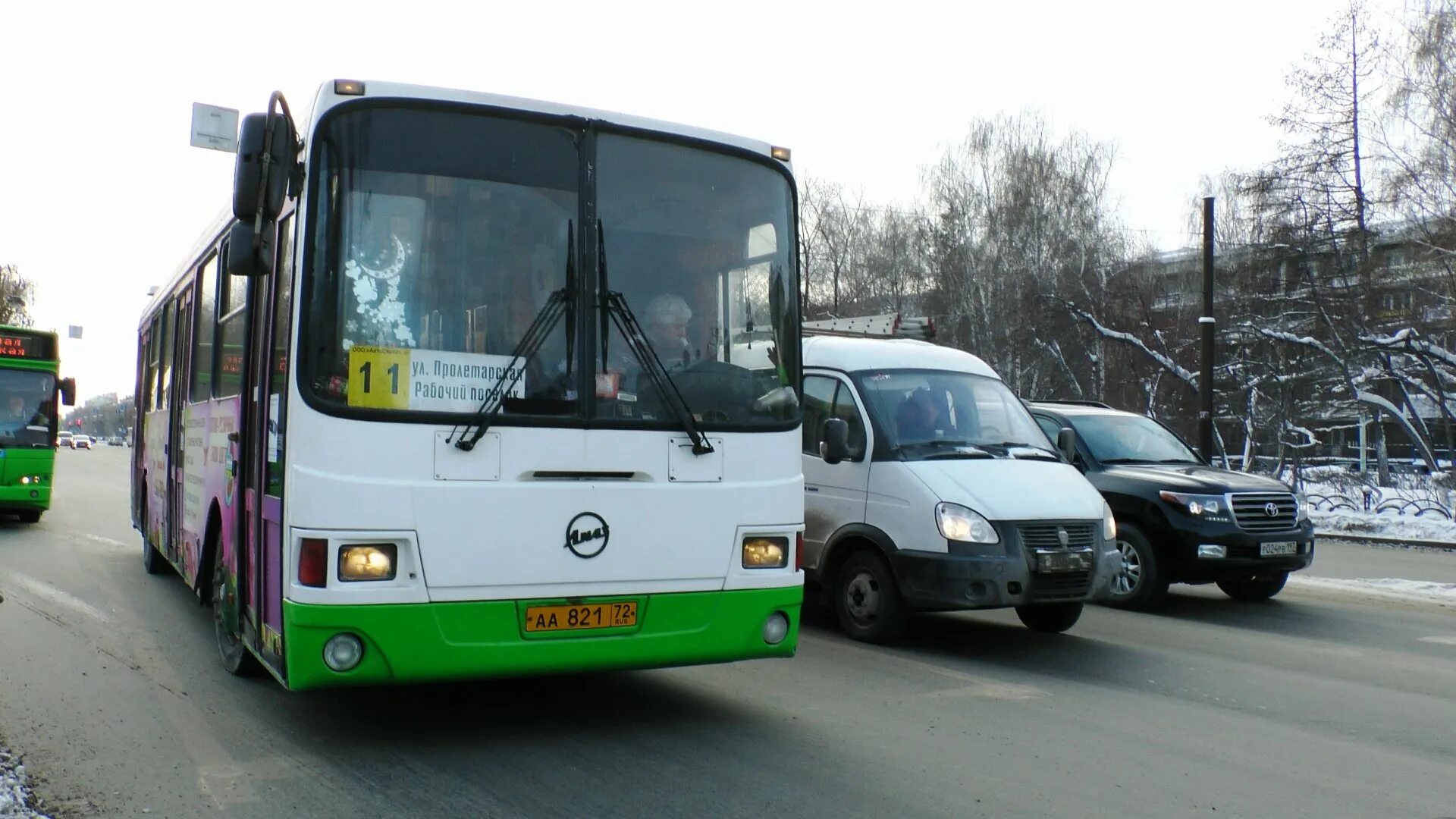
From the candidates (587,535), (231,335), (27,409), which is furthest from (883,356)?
(27,409)

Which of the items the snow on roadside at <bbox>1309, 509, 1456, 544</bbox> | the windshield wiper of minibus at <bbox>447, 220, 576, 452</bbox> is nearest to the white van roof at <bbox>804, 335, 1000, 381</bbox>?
the windshield wiper of minibus at <bbox>447, 220, 576, 452</bbox>

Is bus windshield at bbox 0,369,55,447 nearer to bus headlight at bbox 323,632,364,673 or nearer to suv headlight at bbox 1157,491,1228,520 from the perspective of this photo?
bus headlight at bbox 323,632,364,673

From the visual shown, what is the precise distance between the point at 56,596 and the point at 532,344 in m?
7.28

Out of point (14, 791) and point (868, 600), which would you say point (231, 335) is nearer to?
point (14, 791)

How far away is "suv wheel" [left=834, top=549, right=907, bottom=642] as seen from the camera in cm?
888

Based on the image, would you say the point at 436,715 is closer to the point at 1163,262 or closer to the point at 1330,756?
the point at 1330,756

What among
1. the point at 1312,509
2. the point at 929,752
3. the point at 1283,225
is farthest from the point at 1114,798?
the point at 1283,225

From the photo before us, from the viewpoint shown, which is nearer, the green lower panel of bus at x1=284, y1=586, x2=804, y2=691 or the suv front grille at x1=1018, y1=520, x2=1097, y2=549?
the green lower panel of bus at x1=284, y1=586, x2=804, y2=691

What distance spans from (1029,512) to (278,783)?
5.19m

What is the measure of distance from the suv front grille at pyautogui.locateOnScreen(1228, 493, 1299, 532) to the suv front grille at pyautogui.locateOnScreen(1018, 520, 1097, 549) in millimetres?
3133

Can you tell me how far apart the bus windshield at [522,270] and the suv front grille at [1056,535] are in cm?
283

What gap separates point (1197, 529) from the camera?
36.4 ft

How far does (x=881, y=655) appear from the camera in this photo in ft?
28.0

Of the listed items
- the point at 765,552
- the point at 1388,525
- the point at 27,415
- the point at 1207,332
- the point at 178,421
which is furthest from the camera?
the point at 1207,332
